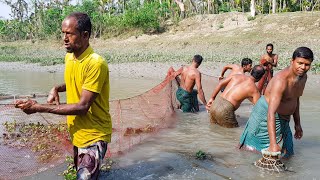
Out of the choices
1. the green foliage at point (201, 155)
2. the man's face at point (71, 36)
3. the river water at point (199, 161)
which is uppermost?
the man's face at point (71, 36)

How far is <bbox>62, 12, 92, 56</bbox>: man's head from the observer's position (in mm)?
2828

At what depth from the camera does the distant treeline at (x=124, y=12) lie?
104ft

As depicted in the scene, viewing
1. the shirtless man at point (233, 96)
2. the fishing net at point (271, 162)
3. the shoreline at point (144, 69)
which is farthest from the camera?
the shoreline at point (144, 69)

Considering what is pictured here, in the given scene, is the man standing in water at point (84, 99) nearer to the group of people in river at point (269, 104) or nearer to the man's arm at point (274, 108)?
the man's arm at point (274, 108)

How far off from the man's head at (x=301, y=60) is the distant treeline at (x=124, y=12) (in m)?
22.5

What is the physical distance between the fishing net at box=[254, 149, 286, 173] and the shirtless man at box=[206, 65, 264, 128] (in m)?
1.88

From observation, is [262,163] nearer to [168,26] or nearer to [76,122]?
[76,122]

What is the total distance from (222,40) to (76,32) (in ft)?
65.7

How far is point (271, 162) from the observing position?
4.36 metres

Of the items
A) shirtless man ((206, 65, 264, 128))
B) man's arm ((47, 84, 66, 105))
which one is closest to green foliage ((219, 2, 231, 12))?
shirtless man ((206, 65, 264, 128))

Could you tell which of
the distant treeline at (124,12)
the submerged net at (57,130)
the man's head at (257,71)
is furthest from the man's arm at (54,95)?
the distant treeline at (124,12)

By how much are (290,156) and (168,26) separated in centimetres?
2664

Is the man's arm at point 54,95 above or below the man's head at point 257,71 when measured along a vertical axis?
above

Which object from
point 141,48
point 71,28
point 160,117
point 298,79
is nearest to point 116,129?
point 160,117
